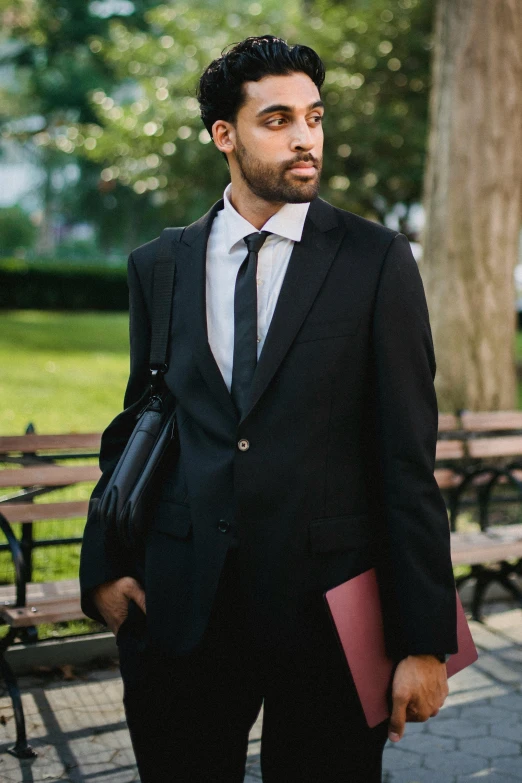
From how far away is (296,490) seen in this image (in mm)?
2176

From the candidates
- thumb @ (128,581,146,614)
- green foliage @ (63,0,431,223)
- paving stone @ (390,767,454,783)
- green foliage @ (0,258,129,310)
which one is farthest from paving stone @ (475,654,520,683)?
green foliage @ (0,258,129,310)

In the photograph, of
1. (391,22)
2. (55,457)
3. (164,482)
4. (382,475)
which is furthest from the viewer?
(391,22)

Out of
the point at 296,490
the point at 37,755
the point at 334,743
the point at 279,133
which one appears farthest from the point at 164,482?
the point at 37,755

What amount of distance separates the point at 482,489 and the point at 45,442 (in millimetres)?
2736

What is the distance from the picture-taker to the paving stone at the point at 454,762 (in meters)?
4.04

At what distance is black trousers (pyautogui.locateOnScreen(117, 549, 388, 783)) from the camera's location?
7.28ft

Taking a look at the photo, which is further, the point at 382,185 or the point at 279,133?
the point at 382,185

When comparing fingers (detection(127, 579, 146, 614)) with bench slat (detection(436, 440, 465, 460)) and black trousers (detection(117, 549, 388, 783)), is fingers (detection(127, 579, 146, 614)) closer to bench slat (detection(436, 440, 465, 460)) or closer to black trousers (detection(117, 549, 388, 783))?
black trousers (detection(117, 549, 388, 783))

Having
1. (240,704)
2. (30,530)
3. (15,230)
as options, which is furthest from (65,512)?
(15,230)

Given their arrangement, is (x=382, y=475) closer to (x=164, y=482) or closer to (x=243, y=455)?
(x=243, y=455)

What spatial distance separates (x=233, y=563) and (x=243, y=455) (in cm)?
26

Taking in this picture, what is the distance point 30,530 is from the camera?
496 centimetres

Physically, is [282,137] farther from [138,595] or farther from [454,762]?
[454,762]

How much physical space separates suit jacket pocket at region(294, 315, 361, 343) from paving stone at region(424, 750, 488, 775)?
8.34ft
